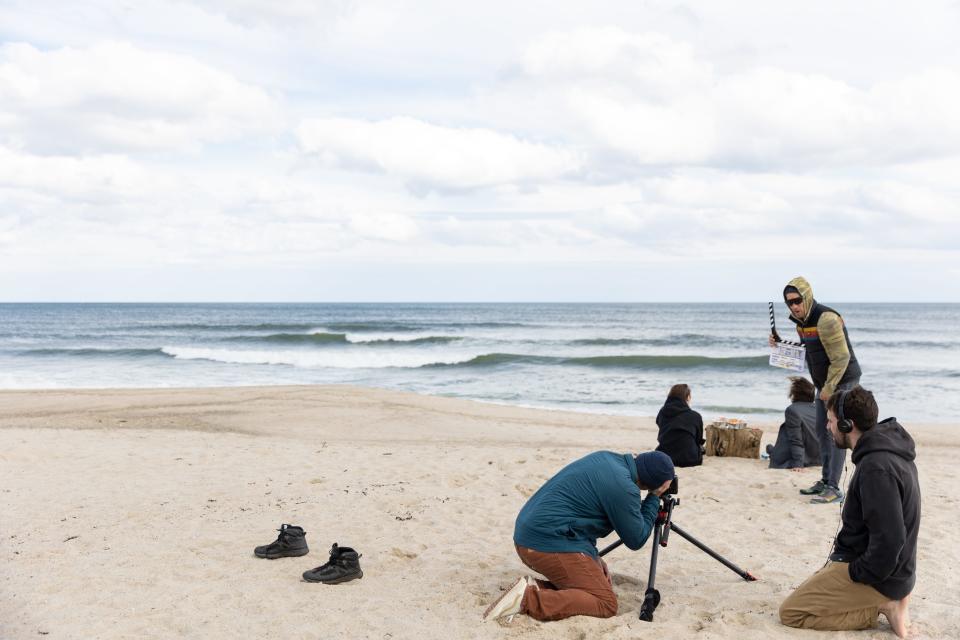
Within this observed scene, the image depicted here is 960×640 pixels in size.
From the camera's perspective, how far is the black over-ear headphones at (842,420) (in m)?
3.79

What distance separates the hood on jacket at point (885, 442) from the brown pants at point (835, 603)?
0.68 metres

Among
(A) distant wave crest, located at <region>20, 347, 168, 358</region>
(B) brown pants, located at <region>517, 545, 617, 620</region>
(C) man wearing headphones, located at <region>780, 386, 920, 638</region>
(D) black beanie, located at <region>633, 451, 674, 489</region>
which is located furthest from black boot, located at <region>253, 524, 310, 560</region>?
(A) distant wave crest, located at <region>20, 347, 168, 358</region>

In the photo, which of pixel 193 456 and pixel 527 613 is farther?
pixel 193 456

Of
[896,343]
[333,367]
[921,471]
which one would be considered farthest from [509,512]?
[896,343]

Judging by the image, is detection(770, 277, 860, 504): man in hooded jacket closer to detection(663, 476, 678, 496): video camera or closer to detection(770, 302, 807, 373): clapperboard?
detection(770, 302, 807, 373): clapperboard

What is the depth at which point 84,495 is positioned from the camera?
702cm

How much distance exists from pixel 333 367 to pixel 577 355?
9.79 m

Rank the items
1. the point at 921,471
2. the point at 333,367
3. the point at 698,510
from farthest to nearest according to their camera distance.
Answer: the point at 333,367, the point at 921,471, the point at 698,510

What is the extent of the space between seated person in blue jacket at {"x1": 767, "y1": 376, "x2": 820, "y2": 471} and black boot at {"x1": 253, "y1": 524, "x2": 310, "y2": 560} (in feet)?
18.3

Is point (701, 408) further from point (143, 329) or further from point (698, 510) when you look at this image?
point (143, 329)

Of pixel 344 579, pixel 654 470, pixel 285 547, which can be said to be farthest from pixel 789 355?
pixel 285 547

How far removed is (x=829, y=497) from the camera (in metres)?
6.81

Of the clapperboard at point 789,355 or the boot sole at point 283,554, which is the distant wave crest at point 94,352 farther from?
the clapperboard at point 789,355

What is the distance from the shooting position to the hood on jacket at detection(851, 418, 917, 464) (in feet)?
11.9
